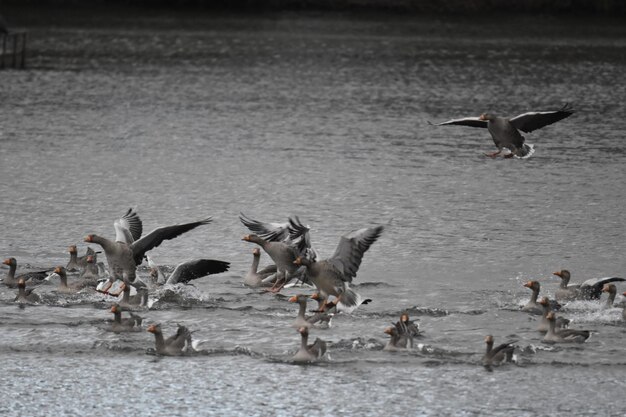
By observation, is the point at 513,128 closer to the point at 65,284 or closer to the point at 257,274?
the point at 257,274

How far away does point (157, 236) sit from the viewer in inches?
655

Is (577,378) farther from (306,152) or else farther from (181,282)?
(306,152)

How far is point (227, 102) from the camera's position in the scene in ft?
126

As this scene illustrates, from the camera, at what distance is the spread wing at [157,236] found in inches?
650

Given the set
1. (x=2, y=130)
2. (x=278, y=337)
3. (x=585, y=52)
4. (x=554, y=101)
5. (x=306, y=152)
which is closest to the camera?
(x=278, y=337)

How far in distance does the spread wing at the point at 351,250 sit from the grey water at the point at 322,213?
568mm

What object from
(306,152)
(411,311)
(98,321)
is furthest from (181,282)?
(306,152)

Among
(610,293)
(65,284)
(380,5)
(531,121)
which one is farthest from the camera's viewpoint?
(380,5)

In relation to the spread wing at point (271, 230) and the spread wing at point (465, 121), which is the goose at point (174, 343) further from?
the spread wing at point (465, 121)

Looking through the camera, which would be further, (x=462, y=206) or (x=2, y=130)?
(x=2, y=130)

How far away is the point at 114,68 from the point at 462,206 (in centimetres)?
2702

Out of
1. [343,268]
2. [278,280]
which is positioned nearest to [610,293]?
[343,268]

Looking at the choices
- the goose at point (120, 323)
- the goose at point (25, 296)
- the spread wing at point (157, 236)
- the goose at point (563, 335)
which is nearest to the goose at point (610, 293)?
the goose at point (563, 335)

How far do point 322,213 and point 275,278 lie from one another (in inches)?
193
